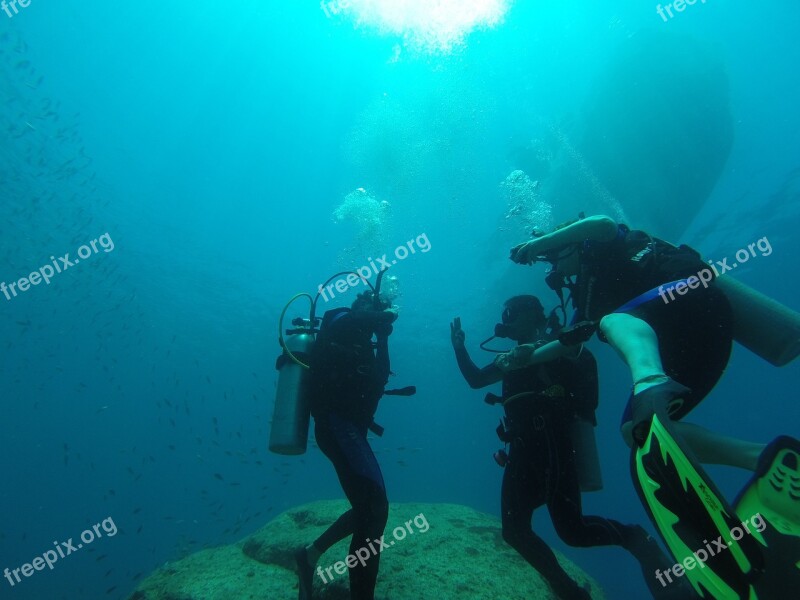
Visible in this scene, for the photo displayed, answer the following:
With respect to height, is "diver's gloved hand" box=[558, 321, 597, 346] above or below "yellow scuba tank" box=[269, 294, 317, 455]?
below

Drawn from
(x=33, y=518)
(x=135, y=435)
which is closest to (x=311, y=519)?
(x=135, y=435)

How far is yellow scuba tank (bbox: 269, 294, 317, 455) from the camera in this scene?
4.73 m

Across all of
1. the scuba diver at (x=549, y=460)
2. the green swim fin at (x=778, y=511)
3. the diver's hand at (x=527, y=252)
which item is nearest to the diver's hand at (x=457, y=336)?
the scuba diver at (x=549, y=460)

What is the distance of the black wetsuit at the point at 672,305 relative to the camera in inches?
102

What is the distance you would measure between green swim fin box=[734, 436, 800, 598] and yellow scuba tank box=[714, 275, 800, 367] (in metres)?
1.51

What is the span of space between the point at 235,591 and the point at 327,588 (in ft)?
5.12

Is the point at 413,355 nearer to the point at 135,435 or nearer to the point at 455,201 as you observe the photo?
the point at 455,201

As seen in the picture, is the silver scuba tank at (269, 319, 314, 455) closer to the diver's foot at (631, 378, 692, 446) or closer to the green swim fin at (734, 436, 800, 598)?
the diver's foot at (631, 378, 692, 446)

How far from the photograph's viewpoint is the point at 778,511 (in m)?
1.62

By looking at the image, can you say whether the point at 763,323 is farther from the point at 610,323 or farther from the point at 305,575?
the point at 305,575

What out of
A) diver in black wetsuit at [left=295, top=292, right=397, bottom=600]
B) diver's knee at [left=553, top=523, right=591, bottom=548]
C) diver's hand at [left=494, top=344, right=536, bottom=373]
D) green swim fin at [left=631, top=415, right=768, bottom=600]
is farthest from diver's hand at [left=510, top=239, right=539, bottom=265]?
diver's knee at [left=553, top=523, right=591, bottom=548]

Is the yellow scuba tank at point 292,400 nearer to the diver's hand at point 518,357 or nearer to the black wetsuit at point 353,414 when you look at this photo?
the black wetsuit at point 353,414

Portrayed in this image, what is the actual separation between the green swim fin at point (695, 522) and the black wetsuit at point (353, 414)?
302cm

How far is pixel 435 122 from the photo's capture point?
79.9ft
